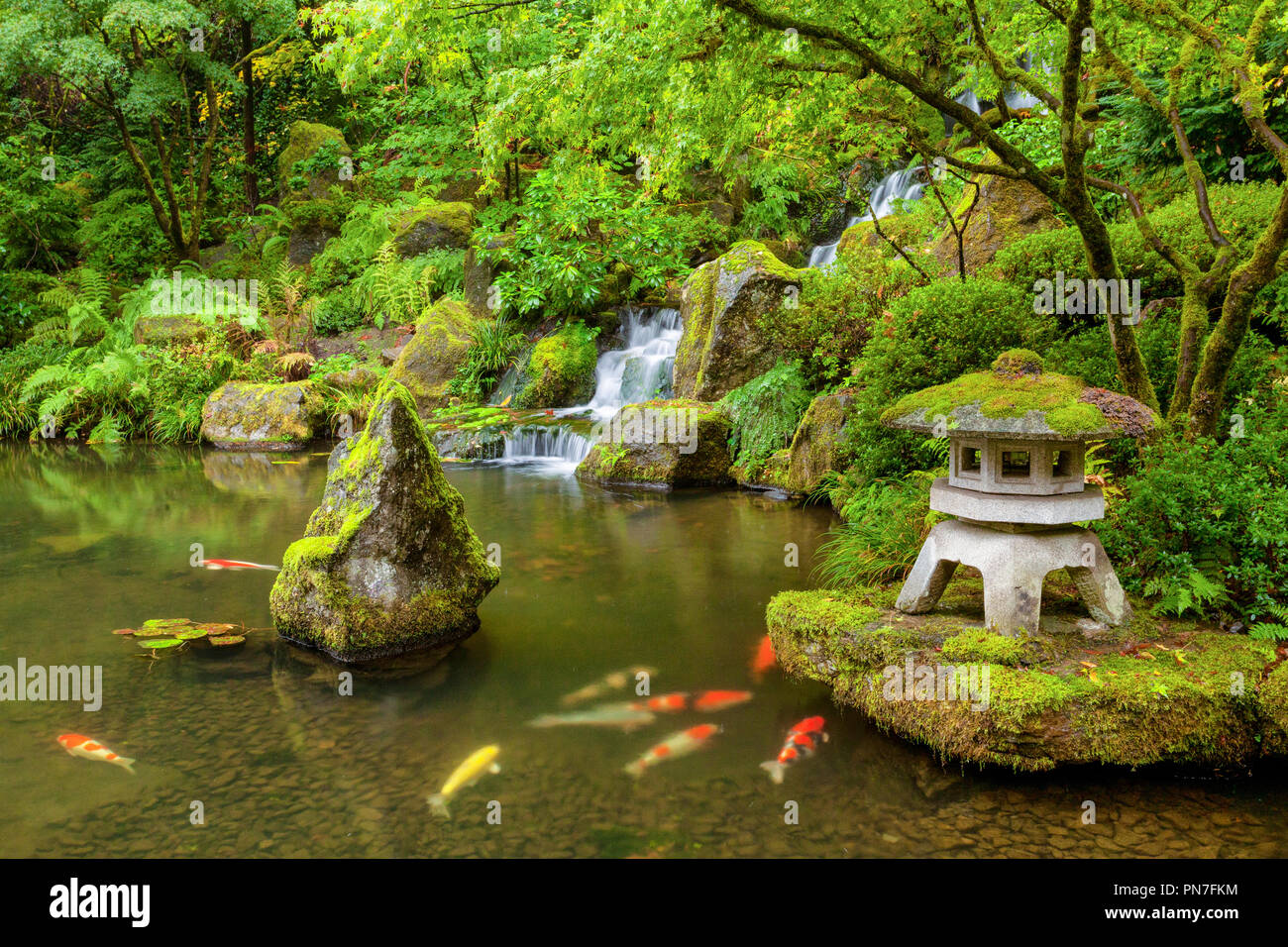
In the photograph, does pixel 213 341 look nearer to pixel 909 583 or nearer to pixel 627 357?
pixel 627 357

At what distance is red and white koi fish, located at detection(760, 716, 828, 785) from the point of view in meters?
4.64

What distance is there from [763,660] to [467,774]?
2.33m

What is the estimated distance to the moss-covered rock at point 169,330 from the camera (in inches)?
762

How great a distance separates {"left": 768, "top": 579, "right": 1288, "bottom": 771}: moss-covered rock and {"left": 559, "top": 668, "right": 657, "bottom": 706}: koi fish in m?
1.37

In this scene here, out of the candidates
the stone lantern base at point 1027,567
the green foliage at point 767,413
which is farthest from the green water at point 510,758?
the green foliage at point 767,413

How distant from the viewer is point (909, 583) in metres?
5.51

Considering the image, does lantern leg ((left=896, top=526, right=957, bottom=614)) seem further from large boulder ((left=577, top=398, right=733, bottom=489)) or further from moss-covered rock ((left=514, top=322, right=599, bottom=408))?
moss-covered rock ((left=514, top=322, right=599, bottom=408))

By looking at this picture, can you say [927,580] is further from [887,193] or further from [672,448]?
[887,193]

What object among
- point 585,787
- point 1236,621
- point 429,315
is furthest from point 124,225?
point 1236,621

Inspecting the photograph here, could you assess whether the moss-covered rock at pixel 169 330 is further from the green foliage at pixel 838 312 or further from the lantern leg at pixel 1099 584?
the lantern leg at pixel 1099 584

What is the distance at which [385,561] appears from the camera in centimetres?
607

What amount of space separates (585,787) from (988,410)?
3035mm

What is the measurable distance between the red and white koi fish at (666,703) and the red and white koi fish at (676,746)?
0.27 meters

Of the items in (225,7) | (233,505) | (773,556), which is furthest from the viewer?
(225,7)
